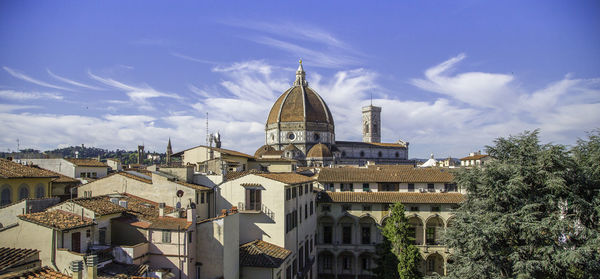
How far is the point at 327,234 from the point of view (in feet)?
129

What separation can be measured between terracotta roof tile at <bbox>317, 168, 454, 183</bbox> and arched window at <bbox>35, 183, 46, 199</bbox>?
22336mm

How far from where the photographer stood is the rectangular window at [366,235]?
39375 millimetres

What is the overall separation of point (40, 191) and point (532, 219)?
26.8 meters

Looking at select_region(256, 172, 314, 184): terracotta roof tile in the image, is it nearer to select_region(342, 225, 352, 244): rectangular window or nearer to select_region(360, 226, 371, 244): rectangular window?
select_region(342, 225, 352, 244): rectangular window

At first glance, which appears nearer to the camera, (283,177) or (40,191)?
(40,191)

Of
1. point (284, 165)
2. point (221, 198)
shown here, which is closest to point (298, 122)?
point (284, 165)

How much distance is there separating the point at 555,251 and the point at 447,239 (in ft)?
15.3

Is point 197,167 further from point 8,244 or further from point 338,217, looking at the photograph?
point 8,244

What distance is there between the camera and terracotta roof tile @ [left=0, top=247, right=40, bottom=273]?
14859mm

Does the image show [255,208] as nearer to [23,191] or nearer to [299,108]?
[23,191]

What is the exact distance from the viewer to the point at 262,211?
2530cm

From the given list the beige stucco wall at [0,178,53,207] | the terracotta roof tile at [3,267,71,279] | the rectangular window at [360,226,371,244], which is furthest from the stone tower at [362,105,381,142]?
the terracotta roof tile at [3,267,71,279]

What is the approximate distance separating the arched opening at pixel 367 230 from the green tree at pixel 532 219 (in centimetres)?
1749

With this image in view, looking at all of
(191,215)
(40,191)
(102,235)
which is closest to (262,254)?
(191,215)
